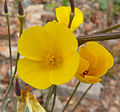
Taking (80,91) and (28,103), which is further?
(80,91)

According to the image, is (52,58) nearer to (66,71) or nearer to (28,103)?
(66,71)

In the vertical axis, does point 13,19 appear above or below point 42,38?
below

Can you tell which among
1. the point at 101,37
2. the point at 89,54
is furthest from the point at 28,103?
the point at 101,37

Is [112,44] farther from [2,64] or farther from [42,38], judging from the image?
[42,38]

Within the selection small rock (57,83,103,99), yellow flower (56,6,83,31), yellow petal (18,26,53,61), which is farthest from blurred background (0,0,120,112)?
yellow petal (18,26,53,61)

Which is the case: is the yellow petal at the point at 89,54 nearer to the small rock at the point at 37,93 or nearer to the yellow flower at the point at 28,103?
the yellow flower at the point at 28,103

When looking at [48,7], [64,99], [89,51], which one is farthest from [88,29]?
[89,51]

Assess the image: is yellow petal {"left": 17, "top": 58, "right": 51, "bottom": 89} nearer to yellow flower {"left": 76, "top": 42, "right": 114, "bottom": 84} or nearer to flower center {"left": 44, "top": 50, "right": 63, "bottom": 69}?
flower center {"left": 44, "top": 50, "right": 63, "bottom": 69}
